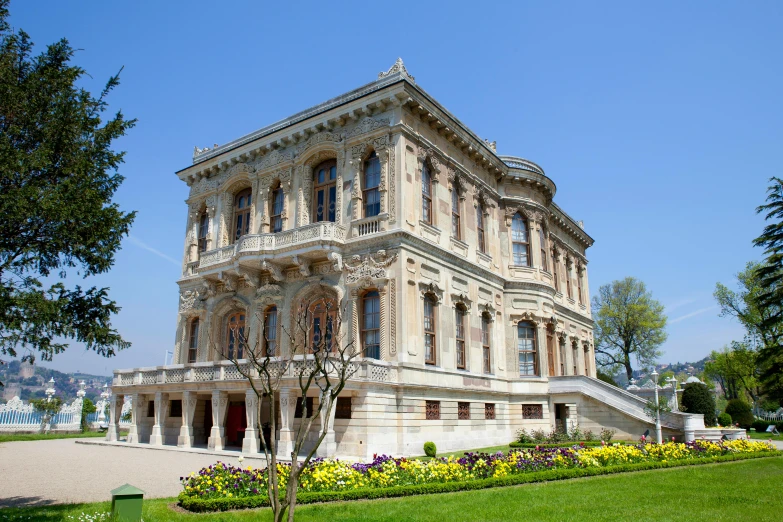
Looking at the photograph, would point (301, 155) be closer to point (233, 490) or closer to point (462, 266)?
point (462, 266)

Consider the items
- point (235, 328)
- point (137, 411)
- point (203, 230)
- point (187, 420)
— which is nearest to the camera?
point (187, 420)

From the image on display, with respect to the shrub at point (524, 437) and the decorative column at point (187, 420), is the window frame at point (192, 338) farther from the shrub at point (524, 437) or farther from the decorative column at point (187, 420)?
the shrub at point (524, 437)

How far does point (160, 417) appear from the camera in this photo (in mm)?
25297

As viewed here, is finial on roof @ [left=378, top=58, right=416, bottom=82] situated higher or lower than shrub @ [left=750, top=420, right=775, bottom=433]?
higher

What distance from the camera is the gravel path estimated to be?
40.5 ft

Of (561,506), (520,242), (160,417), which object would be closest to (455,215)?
(520,242)

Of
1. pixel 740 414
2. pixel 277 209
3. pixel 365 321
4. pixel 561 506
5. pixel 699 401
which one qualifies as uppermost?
pixel 277 209

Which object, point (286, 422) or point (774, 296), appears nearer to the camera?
point (286, 422)

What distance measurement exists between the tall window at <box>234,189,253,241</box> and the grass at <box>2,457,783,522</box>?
1973cm

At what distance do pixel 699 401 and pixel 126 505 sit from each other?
111 ft

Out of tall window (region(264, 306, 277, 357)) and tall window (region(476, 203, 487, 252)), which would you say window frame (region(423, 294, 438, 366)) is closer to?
tall window (region(476, 203, 487, 252))

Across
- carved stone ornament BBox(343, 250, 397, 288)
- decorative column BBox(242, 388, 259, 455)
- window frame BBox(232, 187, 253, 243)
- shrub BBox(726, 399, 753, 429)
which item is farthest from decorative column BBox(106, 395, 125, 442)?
shrub BBox(726, 399, 753, 429)

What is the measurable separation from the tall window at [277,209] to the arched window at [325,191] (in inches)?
75.5

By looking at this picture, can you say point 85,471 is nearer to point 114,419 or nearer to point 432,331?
point 114,419
